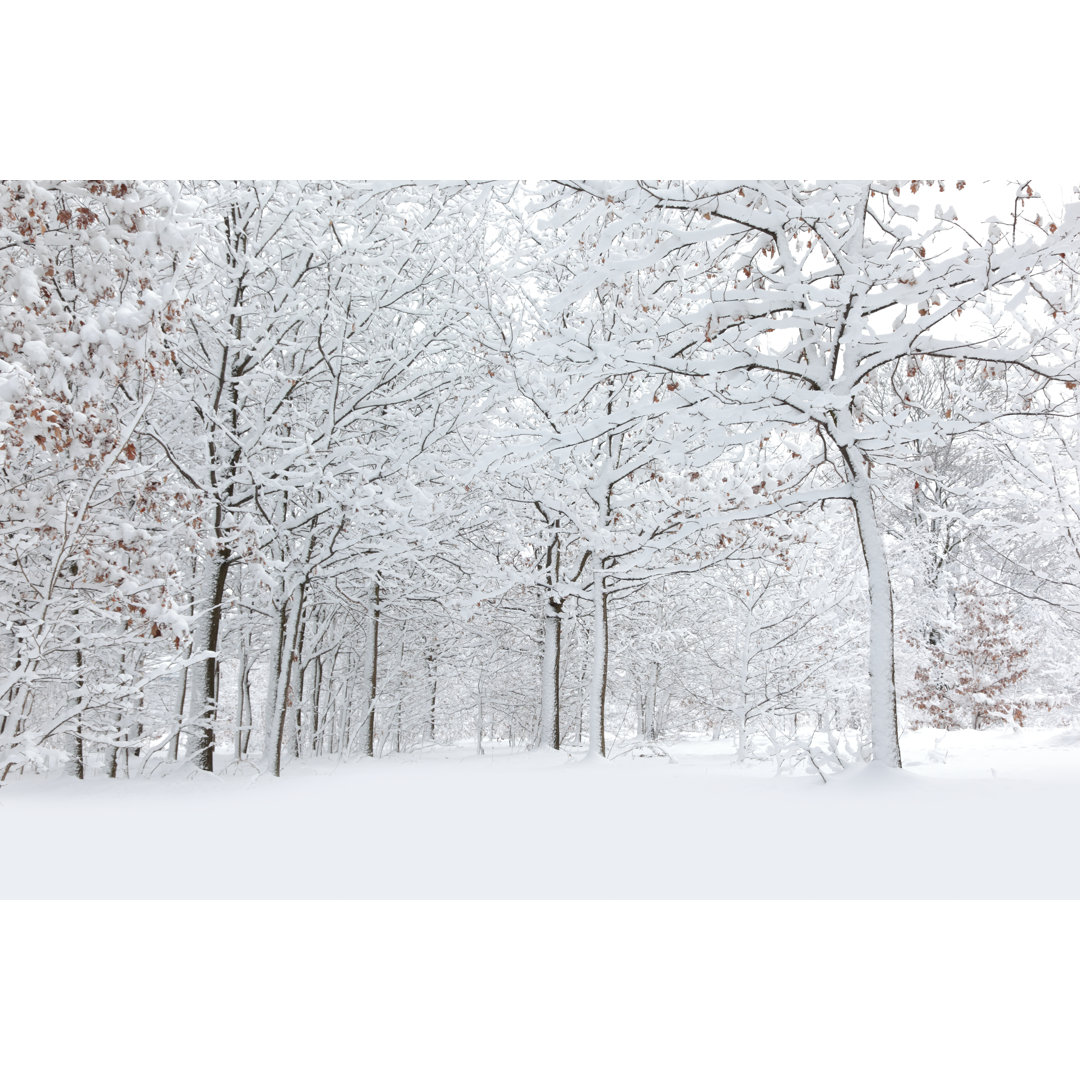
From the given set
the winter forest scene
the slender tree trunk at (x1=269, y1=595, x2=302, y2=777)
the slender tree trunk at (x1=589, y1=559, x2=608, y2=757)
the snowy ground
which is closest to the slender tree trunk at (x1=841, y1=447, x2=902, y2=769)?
the winter forest scene

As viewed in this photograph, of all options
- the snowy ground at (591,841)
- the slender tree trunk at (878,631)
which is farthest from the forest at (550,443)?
the snowy ground at (591,841)

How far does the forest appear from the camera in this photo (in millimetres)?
3557

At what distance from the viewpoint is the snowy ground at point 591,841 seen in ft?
8.36

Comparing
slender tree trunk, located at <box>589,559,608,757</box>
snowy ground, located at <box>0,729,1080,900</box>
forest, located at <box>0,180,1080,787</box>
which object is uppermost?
forest, located at <box>0,180,1080,787</box>

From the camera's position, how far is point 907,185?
12.3ft

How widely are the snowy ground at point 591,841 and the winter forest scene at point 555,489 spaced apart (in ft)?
0.07

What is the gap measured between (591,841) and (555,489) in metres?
4.36

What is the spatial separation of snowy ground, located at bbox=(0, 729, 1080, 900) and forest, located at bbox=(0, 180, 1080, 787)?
0.40m

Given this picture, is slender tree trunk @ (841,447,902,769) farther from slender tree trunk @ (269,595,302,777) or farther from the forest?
slender tree trunk @ (269,595,302,777)

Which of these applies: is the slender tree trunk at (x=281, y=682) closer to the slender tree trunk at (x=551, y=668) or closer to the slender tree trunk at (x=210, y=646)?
the slender tree trunk at (x=210, y=646)
